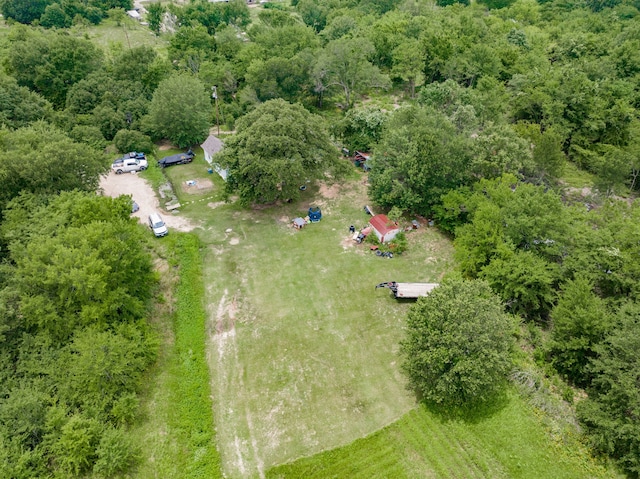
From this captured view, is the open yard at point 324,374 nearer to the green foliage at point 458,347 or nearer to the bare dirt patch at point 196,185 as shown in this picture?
the green foliage at point 458,347

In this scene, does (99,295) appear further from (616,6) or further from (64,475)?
(616,6)

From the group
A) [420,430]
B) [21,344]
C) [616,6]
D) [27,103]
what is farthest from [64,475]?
[616,6]

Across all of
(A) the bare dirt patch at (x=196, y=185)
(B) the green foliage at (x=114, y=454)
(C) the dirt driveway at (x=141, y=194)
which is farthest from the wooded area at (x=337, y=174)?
(A) the bare dirt patch at (x=196, y=185)

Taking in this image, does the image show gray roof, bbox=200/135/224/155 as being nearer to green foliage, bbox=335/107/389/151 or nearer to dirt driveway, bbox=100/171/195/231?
dirt driveway, bbox=100/171/195/231

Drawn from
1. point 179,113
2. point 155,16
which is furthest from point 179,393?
point 155,16

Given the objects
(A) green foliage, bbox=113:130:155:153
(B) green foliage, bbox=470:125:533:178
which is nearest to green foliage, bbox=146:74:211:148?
(A) green foliage, bbox=113:130:155:153

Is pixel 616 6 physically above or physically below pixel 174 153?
above

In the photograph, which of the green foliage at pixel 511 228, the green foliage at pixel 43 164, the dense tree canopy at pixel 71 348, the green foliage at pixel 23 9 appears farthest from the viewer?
the green foliage at pixel 23 9
